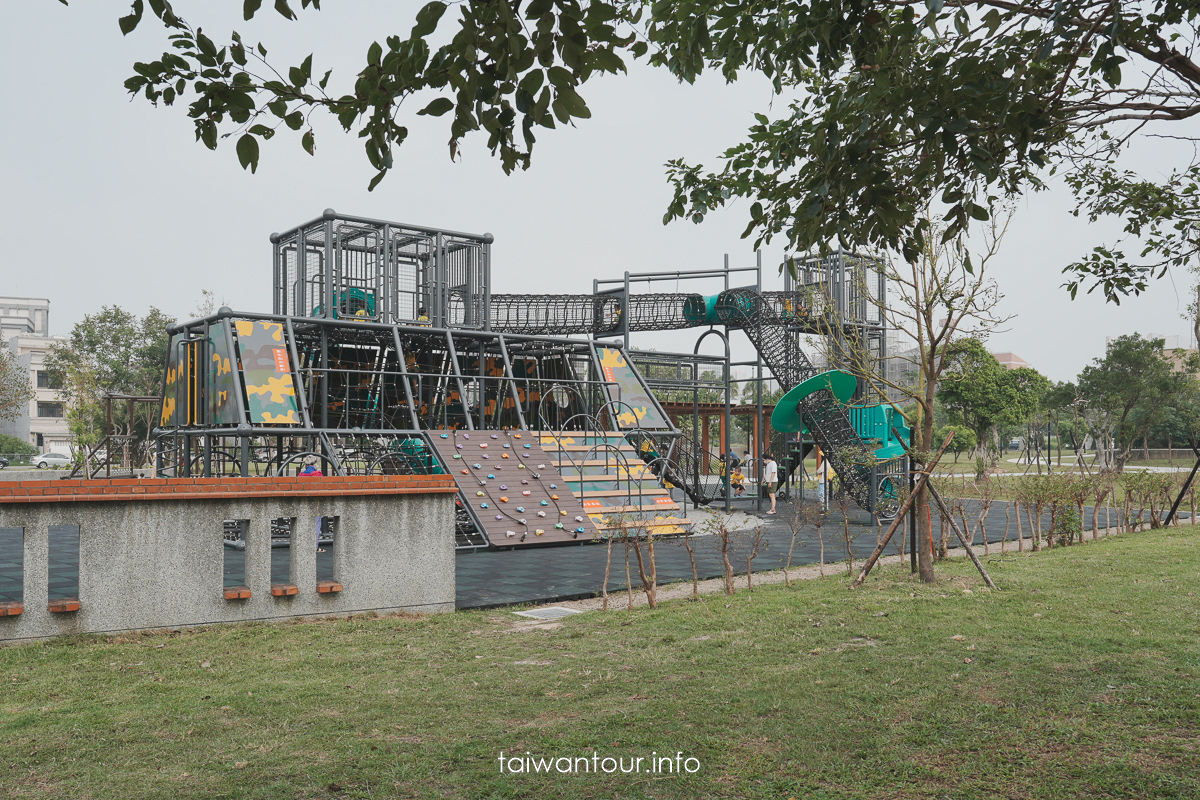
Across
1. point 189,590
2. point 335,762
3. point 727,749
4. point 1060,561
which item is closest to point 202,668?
point 189,590

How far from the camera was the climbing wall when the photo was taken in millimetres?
13836

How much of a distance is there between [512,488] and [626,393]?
16.4 ft

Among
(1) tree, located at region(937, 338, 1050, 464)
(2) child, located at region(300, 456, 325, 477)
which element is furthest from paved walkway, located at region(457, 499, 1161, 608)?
(1) tree, located at region(937, 338, 1050, 464)

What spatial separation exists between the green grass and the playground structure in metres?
5.10

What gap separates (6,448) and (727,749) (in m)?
65.6

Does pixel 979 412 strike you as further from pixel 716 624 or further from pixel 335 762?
pixel 335 762

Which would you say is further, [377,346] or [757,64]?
[377,346]

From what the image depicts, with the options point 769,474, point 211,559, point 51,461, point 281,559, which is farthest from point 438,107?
point 51,461

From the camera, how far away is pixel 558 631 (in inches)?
307

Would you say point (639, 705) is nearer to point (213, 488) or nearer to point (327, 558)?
point (213, 488)

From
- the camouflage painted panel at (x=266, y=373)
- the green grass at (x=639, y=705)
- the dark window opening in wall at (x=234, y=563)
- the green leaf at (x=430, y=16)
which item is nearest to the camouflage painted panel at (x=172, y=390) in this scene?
the camouflage painted panel at (x=266, y=373)

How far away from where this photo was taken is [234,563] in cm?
1192

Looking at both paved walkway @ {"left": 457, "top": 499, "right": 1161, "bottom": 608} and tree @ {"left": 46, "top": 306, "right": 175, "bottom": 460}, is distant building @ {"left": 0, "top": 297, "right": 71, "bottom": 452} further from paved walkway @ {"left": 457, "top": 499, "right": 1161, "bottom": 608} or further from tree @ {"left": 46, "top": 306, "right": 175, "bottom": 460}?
paved walkway @ {"left": 457, "top": 499, "right": 1161, "bottom": 608}

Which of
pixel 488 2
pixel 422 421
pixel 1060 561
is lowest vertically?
pixel 1060 561
